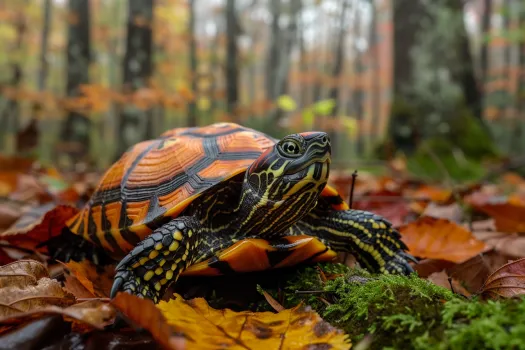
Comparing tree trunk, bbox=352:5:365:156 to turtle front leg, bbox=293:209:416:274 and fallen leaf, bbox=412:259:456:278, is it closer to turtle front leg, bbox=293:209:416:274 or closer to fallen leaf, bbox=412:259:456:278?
fallen leaf, bbox=412:259:456:278

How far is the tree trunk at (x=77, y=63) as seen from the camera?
10.9m

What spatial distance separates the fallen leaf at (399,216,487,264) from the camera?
2.12m

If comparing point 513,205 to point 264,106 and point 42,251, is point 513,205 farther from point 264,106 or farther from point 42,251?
point 264,106

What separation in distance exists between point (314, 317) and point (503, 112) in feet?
84.3

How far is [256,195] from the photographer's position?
5.88 ft

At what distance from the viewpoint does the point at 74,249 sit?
7.75 ft

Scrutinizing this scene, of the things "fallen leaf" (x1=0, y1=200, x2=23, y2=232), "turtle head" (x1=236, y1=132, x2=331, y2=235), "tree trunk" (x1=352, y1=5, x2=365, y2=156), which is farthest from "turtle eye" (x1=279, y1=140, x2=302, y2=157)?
"tree trunk" (x1=352, y1=5, x2=365, y2=156)

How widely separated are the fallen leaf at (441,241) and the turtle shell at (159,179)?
3.04ft

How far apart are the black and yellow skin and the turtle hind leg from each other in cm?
73

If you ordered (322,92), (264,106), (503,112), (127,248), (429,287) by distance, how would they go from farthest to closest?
(322,92) → (503,112) → (264,106) → (127,248) → (429,287)

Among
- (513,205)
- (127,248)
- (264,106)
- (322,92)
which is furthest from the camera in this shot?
(322,92)

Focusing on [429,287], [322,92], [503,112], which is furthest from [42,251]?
[322,92]

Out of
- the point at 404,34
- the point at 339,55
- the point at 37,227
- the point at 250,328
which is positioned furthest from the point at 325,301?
the point at 339,55

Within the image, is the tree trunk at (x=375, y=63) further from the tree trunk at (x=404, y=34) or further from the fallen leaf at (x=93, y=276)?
the fallen leaf at (x=93, y=276)
